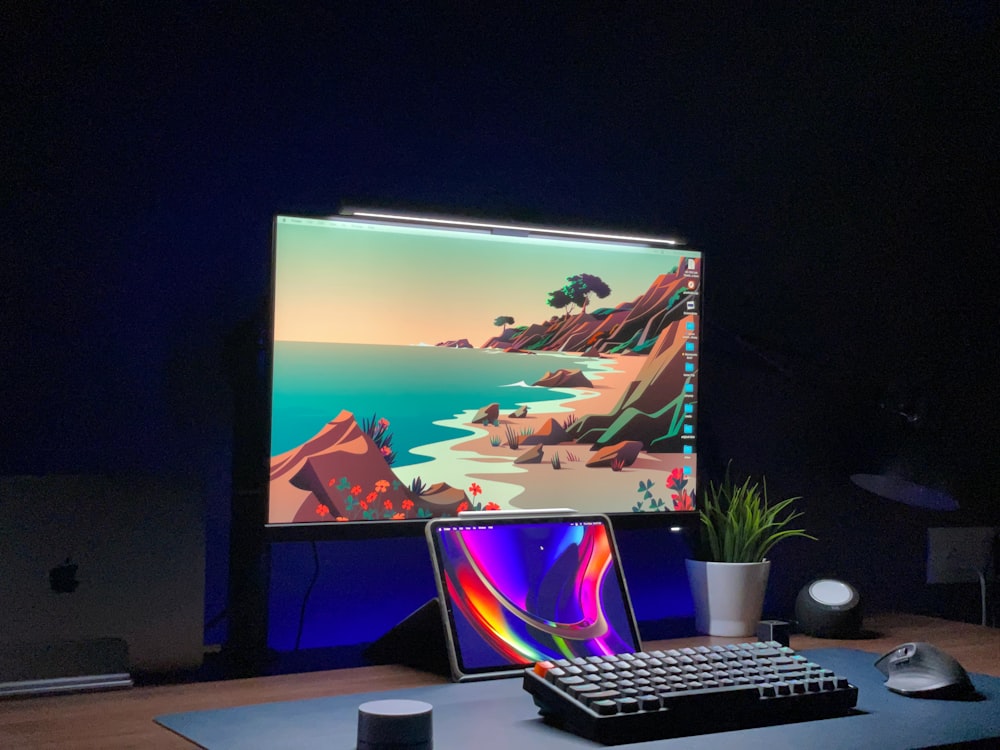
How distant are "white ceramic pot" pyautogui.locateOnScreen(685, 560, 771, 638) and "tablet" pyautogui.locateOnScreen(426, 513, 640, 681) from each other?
22cm

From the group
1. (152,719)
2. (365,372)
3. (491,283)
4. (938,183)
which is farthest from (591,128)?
(152,719)

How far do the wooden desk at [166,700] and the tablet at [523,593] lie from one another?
0.07 meters

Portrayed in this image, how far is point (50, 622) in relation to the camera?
42.0 inches

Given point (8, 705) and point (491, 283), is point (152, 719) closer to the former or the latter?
point (8, 705)

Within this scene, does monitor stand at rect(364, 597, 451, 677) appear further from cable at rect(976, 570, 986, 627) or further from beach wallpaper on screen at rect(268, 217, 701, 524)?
cable at rect(976, 570, 986, 627)

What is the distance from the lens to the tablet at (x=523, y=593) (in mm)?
1122

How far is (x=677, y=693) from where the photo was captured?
909 mm

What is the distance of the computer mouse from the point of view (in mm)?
1020

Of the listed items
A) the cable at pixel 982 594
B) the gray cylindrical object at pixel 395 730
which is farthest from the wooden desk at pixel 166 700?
the cable at pixel 982 594

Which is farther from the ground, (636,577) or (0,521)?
(0,521)

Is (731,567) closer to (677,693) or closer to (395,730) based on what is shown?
(677,693)

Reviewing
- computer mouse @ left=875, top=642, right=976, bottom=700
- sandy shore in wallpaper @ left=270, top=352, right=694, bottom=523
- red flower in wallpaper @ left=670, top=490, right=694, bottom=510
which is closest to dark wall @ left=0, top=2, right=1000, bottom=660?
sandy shore in wallpaper @ left=270, top=352, right=694, bottom=523

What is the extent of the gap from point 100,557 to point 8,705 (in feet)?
0.59

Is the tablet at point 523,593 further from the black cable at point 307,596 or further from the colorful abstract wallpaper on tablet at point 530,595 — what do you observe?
the black cable at point 307,596
